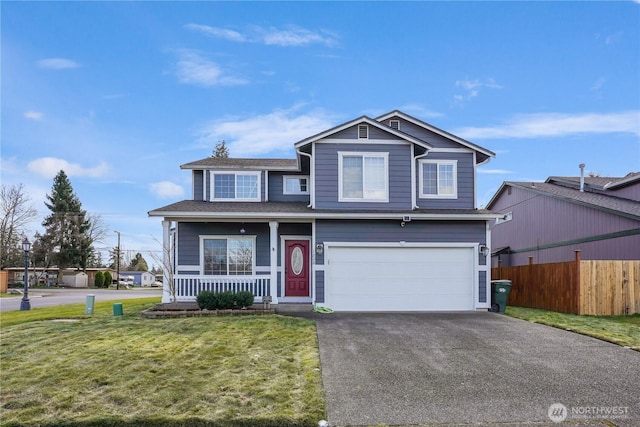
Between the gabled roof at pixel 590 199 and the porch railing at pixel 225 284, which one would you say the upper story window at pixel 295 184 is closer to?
the porch railing at pixel 225 284

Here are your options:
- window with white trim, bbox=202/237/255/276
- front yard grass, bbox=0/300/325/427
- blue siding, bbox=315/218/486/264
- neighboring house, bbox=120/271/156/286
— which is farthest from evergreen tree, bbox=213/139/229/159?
front yard grass, bbox=0/300/325/427

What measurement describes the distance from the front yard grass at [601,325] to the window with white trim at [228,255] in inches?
324

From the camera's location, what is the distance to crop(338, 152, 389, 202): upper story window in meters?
14.1

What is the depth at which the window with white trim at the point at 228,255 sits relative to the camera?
49.2 feet

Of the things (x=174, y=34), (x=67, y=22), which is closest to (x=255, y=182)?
(x=174, y=34)

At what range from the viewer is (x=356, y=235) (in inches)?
543

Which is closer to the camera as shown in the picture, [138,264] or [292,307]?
[292,307]

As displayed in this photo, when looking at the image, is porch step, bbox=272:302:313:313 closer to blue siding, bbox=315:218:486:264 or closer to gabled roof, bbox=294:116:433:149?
blue siding, bbox=315:218:486:264

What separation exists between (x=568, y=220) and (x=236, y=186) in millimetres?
13511

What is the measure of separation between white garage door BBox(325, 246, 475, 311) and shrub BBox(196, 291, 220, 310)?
3215 mm

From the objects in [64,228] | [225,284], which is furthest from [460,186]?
[64,228]

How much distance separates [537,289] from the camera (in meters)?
15.9

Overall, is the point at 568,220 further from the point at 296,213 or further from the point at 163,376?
the point at 163,376

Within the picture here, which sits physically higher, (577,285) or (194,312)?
(577,285)
